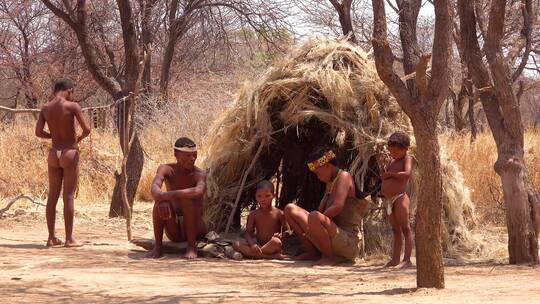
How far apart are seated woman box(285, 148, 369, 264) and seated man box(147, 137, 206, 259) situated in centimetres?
77

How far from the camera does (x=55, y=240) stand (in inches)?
302

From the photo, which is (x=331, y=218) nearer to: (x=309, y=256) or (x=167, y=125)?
(x=309, y=256)

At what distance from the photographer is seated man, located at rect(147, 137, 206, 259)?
7.01 m

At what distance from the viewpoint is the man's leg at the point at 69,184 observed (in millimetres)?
7547

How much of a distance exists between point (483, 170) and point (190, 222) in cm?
488

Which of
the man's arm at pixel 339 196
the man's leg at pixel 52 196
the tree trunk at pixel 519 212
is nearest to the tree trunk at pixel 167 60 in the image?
the man's leg at pixel 52 196

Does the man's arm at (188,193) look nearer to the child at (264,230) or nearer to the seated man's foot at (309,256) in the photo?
the child at (264,230)

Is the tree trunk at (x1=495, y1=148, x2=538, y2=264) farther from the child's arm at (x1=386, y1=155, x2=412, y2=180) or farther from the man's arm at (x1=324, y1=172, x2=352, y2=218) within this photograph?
the man's arm at (x1=324, y1=172, x2=352, y2=218)

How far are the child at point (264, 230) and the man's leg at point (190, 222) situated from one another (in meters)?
0.36

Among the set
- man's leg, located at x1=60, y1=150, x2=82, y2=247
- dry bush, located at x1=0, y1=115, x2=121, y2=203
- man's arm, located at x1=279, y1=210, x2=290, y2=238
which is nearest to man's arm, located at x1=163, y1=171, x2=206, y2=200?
man's arm, located at x1=279, y1=210, x2=290, y2=238

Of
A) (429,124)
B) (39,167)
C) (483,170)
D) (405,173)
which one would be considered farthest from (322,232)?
(39,167)

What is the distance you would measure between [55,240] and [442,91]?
156 inches

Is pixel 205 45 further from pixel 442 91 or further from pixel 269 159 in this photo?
pixel 442 91

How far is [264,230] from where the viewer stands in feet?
23.6
